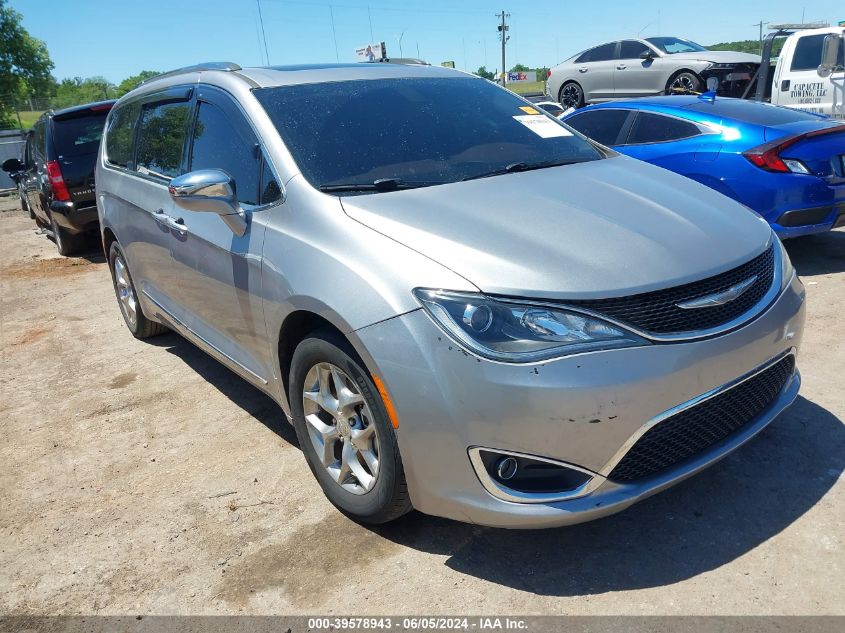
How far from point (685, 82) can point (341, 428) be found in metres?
11.4

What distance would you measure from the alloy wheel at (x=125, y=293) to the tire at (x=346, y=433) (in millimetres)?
2817

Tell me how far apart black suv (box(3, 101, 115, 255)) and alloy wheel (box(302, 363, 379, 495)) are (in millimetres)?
6658

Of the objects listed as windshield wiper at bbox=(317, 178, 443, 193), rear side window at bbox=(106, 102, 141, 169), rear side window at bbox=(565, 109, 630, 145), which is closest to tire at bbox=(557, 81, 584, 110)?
rear side window at bbox=(565, 109, 630, 145)

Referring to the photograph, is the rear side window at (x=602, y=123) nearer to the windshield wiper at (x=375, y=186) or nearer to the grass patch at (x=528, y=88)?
the windshield wiper at (x=375, y=186)

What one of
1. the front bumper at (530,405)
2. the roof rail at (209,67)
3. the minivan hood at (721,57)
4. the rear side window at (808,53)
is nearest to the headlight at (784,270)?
the front bumper at (530,405)

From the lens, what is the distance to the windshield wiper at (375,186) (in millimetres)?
2836

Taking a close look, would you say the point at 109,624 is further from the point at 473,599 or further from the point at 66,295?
the point at 66,295

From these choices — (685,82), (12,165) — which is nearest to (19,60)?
(12,165)

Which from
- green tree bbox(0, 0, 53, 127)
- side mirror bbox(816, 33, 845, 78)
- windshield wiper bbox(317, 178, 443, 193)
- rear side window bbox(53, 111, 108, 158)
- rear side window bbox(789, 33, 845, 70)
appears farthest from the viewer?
green tree bbox(0, 0, 53, 127)

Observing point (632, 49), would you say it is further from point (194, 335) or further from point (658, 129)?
point (194, 335)

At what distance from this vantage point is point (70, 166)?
28.2ft

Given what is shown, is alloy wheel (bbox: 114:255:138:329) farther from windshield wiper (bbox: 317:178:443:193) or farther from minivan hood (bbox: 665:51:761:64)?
minivan hood (bbox: 665:51:761:64)

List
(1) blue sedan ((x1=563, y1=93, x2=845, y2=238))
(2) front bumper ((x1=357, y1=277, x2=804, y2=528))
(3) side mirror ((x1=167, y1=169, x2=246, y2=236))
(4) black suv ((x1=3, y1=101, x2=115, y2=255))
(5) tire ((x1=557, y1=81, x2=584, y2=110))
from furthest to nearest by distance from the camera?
(5) tire ((x1=557, y1=81, x2=584, y2=110))
(4) black suv ((x1=3, y1=101, x2=115, y2=255))
(1) blue sedan ((x1=563, y1=93, x2=845, y2=238))
(3) side mirror ((x1=167, y1=169, x2=246, y2=236))
(2) front bumper ((x1=357, y1=277, x2=804, y2=528))

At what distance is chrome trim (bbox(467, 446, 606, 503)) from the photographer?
2201mm
